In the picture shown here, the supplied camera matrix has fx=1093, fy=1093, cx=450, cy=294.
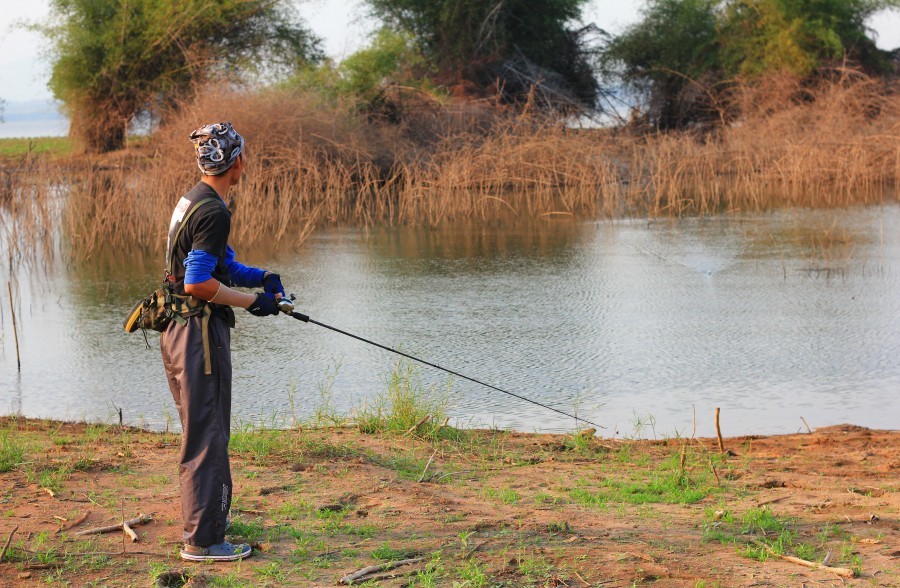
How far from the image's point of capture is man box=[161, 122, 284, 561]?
136 inches

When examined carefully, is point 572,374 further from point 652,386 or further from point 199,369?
point 199,369

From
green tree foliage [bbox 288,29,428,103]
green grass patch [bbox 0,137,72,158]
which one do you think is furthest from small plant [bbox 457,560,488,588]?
green grass patch [bbox 0,137,72,158]

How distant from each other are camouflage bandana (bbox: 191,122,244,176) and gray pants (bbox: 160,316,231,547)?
0.49 m

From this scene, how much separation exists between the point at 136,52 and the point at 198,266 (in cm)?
2491

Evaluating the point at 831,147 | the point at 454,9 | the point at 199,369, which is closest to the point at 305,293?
the point at 199,369

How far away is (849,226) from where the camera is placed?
13.9 m

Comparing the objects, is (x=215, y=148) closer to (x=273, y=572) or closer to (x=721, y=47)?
(x=273, y=572)

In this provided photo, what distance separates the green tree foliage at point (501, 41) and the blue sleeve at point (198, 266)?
23.2 m

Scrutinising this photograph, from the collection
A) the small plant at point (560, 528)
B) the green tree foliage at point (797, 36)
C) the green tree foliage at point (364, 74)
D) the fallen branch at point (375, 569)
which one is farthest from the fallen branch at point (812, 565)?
the green tree foliage at point (797, 36)

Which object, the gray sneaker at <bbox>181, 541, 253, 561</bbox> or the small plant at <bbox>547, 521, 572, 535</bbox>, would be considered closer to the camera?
the gray sneaker at <bbox>181, 541, 253, 561</bbox>

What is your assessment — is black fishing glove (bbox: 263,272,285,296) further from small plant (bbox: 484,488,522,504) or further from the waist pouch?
small plant (bbox: 484,488,522,504)

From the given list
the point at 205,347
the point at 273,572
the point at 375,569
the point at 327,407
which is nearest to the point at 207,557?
the point at 273,572

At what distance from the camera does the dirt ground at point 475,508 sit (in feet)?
11.4

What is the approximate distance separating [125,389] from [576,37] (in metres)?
25.2
